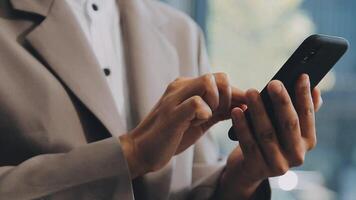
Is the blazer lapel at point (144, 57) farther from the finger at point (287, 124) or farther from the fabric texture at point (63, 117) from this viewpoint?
the finger at point (287, 124)

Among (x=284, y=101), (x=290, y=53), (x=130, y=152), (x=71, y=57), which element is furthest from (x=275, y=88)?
(x=290, y=53)

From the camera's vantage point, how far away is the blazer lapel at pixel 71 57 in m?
0.70

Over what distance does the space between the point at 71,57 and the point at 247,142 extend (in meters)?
0.25

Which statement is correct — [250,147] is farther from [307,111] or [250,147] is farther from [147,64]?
[147,64]

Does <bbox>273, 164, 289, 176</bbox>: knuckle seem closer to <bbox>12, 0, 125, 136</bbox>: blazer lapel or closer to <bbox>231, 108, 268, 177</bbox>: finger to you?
<bbox>231, 108, 268, 177</bbox>: finger

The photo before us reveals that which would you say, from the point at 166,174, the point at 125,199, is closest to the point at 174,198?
the point at 166,174

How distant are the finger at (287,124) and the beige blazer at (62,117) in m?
0.18

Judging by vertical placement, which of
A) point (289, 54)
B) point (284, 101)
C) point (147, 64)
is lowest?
point (289, 54)

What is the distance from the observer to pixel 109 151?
61cm

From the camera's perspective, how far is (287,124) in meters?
0.61

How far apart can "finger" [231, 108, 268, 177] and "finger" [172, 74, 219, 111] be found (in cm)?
5

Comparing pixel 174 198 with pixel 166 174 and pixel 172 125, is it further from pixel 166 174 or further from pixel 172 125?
pixel 172 125

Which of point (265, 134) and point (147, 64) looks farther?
point (147, 64)

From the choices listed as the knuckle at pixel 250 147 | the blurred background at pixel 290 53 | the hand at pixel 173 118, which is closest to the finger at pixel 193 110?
the hand at pixel 173 118
